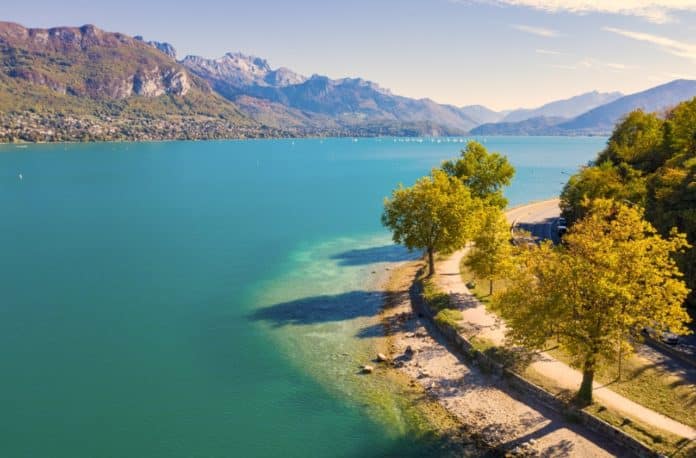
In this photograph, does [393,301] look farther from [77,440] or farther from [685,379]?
[77,440]

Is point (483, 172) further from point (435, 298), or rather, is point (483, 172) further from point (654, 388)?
point (654, 388)

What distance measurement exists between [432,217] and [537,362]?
24927 millimetres

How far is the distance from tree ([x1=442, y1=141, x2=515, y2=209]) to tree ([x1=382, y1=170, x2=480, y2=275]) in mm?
20319

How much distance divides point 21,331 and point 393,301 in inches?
1771

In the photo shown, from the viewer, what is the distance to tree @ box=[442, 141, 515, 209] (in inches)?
3356

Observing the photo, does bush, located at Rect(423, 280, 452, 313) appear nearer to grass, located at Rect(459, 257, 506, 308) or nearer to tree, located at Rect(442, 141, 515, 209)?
grass, located at Rect(459, 257, 506, 308)

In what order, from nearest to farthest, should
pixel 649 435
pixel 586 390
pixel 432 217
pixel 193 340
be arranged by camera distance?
pixel 649 435 < pixel 586 390 < pixel 193 340 < pixel 432 217

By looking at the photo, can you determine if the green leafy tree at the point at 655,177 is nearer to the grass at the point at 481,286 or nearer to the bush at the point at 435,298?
the grass at the point at 481,286

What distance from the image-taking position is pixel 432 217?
63406mm

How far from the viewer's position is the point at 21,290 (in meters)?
67.4

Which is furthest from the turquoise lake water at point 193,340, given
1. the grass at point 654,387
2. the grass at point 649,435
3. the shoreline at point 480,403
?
the grass at point 654,387

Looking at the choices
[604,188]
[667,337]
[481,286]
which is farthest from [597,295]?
[604,188]

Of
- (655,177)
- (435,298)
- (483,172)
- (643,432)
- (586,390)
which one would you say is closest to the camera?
(643,432)

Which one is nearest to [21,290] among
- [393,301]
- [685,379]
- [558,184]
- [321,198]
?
[393,301]
